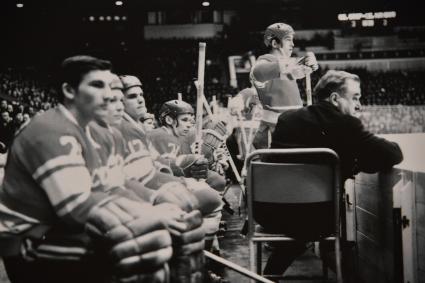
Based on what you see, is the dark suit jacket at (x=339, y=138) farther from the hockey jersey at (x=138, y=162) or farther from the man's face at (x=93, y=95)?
the man's face at (x=93, y=95)

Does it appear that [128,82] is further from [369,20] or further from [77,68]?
[369,20]

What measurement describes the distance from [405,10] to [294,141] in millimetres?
28642

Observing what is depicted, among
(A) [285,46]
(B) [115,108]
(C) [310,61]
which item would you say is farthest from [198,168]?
(B) [115,108]

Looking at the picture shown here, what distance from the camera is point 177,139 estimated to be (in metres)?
4.98

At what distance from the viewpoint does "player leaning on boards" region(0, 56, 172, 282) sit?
2170 millimetres

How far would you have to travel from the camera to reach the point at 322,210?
3.36m

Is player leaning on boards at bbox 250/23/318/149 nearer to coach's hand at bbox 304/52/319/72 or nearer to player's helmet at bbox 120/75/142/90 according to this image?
coach's hand at bbox 304/52/319/72

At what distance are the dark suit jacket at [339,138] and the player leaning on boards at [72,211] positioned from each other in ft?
4.52

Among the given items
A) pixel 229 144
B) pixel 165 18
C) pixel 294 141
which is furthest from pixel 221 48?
pixel 294 141

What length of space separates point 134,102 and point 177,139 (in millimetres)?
1284

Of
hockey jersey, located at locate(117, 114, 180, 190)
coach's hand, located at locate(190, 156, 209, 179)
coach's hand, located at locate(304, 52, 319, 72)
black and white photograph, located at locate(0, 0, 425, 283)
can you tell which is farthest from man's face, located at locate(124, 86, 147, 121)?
coach's hand, located at locate(304, 52, 319, 72)

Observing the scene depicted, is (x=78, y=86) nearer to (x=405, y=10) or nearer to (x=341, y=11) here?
(x=341, y=11)

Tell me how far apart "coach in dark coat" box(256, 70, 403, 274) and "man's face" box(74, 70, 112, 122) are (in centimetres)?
128

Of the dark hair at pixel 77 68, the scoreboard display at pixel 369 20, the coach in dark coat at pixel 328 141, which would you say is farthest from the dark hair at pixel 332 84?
the scoreboard display at pixel 369 20
